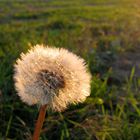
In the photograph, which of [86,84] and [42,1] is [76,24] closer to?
[42,1]

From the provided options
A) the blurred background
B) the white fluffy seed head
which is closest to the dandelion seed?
the white fluffy seed head

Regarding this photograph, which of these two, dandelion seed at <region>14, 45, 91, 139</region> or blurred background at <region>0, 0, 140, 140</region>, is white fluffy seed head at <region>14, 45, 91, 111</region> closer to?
dandelion seed at <region>14, 45, 91, 139</region>

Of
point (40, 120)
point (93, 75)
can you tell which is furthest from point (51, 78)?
point (93, 75)

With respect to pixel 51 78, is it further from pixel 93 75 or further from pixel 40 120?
pixel 93 75

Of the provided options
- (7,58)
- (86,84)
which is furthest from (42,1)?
(86,84)

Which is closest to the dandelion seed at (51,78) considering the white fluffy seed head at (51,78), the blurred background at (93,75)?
the white fluffy seed head at (51,78)

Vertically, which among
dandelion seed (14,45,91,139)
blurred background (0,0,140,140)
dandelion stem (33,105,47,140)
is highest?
blurred background (0,0,140,140)
